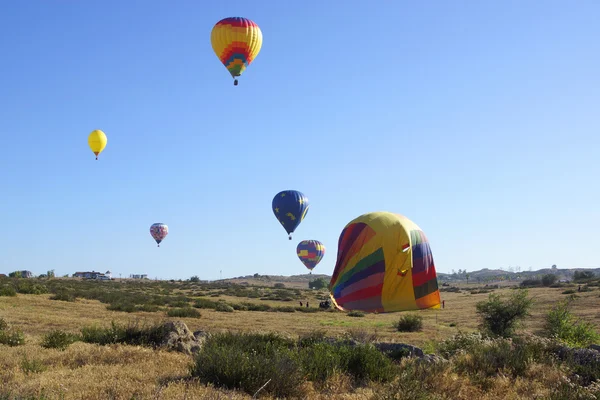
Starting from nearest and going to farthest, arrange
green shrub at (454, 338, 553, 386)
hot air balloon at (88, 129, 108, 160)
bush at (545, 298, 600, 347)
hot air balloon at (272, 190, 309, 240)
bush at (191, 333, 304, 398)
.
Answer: bush at (191, 333, 304, 398)
green shrub at (454, 338, 553, 386)
bush at (545, 298, 600, 347)
hot air balloon at (88, 129, 108, 160)
hot air balloon at (272, 190, 309, 240)

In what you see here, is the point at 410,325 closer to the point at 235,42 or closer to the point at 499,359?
the point at 499,359

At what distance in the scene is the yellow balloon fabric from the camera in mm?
38812

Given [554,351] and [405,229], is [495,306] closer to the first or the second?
[405,229]

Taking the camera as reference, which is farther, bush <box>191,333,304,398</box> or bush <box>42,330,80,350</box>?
bush <box>42,330,80,350</box>

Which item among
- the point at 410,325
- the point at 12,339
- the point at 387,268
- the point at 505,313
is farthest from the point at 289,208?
the point at 12,339

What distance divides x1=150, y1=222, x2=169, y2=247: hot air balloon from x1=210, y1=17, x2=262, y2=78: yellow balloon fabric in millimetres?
69511

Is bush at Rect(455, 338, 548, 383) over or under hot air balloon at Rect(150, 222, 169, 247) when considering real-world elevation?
under

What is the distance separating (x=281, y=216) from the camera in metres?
60.8

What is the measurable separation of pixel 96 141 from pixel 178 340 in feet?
160

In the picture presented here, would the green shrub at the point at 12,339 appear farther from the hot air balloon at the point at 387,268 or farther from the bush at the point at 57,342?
the hot air balloon at the point at 387,268

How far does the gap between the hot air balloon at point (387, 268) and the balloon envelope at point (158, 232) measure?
3016 inches

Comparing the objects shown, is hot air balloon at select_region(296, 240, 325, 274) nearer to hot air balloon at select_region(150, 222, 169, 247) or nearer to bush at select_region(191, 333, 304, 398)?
hot air balloon at select_region(150, 222, 169, 247)

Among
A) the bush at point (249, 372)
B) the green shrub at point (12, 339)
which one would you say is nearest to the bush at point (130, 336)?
the green shrub at point (12, 339)

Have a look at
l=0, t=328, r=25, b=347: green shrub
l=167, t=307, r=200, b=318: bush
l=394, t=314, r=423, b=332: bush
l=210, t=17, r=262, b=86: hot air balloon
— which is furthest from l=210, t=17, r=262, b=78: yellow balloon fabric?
l=0, t=328, r=25, b=347: green shrub
